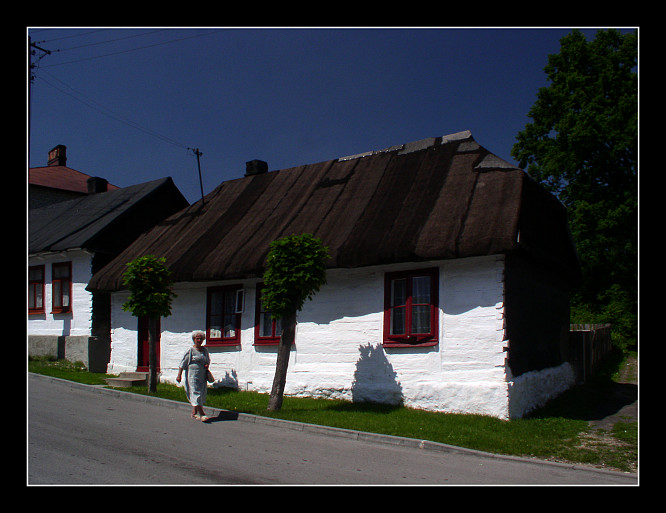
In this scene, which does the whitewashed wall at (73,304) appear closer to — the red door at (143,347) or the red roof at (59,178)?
the red door at (143,347)

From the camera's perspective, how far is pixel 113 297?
701 inches

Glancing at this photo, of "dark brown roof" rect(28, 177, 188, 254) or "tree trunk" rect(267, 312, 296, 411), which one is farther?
"dark brown roof" rect(28, 177, 188, 254)

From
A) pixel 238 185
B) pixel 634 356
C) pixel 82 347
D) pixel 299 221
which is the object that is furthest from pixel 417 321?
pixel 634 356

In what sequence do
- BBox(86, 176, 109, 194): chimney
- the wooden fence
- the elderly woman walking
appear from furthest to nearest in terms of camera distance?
1. BBox(86, 176, 109, 194): chimney
2. the wooden fence
3. the elderly woman walking

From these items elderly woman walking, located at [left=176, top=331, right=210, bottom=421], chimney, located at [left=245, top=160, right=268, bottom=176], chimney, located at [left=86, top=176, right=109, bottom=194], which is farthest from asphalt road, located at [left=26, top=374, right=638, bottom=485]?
chimney, located at [left=86, top=176, right=109, bottom=194]

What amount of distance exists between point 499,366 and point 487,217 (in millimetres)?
2834

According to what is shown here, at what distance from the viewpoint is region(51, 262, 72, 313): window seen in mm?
19531

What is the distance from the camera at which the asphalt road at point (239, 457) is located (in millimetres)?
6690

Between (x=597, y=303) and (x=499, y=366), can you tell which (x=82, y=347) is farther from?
(x=597, y=303)

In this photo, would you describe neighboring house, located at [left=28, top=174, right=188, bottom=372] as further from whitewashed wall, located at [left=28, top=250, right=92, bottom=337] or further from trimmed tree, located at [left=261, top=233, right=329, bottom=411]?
trimmed tree, located at [left=261, top=233, right=329, bottom=411]

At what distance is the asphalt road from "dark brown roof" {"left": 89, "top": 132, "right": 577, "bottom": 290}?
3.97 meters

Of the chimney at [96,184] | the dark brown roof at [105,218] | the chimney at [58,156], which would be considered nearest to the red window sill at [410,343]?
the dark brown roof at [105,218]

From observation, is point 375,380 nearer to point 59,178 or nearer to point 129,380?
point 129,380

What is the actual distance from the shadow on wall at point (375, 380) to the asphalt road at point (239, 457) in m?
2.82
